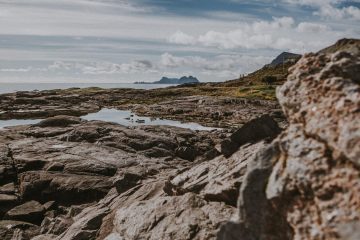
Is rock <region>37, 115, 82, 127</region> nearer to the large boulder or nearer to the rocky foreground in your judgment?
the rocky foreground

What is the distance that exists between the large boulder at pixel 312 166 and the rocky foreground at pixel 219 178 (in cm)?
4

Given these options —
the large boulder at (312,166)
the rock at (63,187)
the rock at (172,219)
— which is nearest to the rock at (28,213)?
the rock at (63,187)

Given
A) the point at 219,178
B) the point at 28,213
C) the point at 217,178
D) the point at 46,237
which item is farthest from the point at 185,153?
the point at 219,178

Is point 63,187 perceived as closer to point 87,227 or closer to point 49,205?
point 49,205

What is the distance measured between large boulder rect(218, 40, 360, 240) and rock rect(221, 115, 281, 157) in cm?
905

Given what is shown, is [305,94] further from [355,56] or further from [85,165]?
[85,165]

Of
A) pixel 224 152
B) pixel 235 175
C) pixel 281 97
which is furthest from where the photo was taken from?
pixel 224 152

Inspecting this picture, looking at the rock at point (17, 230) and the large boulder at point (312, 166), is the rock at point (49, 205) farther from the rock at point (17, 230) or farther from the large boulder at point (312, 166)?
the large boulder at point (312, 166)

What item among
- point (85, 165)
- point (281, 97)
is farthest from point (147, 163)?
point (281, 97)

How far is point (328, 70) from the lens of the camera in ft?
49.6

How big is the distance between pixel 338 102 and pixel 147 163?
37.3 metres

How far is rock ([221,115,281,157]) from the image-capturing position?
→ 2548 centimetres

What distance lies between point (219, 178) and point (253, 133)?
156 inches

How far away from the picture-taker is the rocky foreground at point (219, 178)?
1275 centimetres
